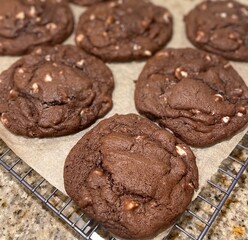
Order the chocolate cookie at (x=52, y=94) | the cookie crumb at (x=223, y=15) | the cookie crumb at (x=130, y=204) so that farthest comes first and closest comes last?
the cookie crumb at (x=223, y=15) → the chocolate cookie at (x=52, y=94) → the cookie crumb at (x=130, y=204)

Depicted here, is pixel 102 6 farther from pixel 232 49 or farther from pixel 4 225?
pixel 4 225

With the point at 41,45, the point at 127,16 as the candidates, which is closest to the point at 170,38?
the point at 127,16

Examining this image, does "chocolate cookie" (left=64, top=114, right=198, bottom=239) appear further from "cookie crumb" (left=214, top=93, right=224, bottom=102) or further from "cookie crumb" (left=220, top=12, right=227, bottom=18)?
"cookie crumb" (left=220, top=12, right=227, bottom=18)

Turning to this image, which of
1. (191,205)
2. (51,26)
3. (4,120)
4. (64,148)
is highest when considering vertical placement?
(51,26)

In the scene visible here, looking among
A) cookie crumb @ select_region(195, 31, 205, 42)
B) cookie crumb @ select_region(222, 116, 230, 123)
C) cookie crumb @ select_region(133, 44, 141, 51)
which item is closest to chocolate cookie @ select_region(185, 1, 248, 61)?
cookie crumb @ select_region(195, 31, 205, 42)

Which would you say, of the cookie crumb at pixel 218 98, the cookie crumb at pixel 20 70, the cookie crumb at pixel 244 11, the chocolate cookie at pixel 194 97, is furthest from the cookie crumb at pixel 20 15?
the cookie crumb at pixel 244 11

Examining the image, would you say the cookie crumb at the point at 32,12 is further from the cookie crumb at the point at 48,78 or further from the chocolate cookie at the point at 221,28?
the chocolate cookie at the point at 221,28

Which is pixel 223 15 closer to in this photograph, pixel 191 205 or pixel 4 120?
pixel 191 205

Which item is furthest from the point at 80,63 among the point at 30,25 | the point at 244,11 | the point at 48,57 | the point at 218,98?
the point at 244,11
